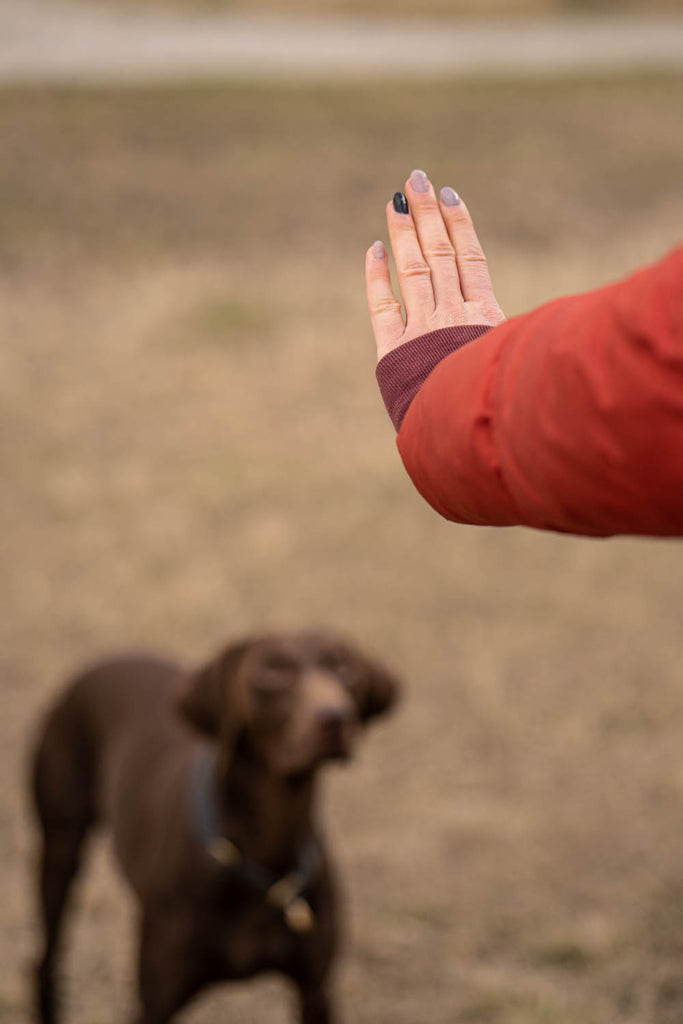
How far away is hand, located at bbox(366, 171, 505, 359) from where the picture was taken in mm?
1328

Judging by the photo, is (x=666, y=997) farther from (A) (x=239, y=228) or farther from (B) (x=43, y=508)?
(A) (x=239, y=228)

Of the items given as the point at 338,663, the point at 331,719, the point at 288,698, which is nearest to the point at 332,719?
the point at 331,719

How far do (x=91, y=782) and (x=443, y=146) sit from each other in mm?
11249

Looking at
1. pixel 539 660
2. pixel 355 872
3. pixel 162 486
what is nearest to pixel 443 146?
pixel 162 486

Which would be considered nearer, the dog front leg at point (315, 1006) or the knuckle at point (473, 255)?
the knuckle at point (473, 255)

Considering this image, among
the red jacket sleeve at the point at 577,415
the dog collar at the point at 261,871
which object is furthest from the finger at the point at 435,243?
the dog collar at the point at 261,871

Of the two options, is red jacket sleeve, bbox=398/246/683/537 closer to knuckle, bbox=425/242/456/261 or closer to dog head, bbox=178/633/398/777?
knuckle, bbox=425/242/456/261

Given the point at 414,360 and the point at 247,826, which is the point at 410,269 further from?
the point at 247,826

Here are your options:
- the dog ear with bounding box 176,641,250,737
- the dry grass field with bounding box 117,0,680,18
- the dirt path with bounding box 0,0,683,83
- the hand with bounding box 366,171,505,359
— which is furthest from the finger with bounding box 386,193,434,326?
the dry grass field with bounding box 117,0,680,18

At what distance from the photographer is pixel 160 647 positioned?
6145 millimetres

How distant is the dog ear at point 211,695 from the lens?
312 cm

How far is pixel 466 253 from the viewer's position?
1360 mm

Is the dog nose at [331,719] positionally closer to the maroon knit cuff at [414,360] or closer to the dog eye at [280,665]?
the dog eye at [280,665]

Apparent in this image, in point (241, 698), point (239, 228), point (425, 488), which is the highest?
point (239, 228)
